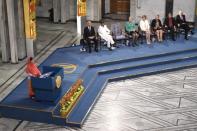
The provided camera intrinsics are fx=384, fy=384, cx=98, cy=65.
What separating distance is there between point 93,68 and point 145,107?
301cm

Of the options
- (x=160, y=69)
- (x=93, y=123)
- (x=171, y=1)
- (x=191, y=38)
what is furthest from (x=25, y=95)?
(x=171, y=1)

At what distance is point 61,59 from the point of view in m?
14.1

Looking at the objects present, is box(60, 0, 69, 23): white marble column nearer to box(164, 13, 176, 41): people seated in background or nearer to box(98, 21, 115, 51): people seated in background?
box(98, 21, 115, 51): people seated in background

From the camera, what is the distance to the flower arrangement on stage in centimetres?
992

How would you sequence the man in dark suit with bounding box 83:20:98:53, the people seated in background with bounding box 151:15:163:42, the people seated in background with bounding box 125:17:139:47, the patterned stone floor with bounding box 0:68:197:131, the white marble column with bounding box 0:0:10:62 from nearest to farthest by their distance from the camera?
the patterned stone floor with bounding box 0:68:197:131 → the white marble column with bounding box 0:0:10:62 → the man in dark suit with bounding box 83:20:98:53 → the people seated in background with bounding box 125:17:139:47 → the people seated in background with bounding box 151:15:163:42

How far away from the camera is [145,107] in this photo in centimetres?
1091

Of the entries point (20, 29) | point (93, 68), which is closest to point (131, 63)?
point (93, 68)

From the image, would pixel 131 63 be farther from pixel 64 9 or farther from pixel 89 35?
pixel 64 9

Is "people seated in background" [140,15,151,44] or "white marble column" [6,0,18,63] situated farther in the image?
"people seated in background" [140,15,151,44]

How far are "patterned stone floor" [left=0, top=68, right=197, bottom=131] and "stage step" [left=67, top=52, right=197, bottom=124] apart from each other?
196 mm

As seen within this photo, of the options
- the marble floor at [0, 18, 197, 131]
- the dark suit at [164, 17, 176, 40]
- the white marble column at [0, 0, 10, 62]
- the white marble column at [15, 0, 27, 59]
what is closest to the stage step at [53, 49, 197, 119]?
the marble floor at [0, 18, 197, 131]

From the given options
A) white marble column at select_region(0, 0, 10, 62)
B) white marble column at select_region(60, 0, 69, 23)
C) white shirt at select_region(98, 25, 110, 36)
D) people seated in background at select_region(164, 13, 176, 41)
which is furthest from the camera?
white marble column at select_region(60, 0, 69, 23)

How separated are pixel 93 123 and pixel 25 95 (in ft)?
7.39

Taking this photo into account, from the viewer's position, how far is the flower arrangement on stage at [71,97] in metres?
9.92
